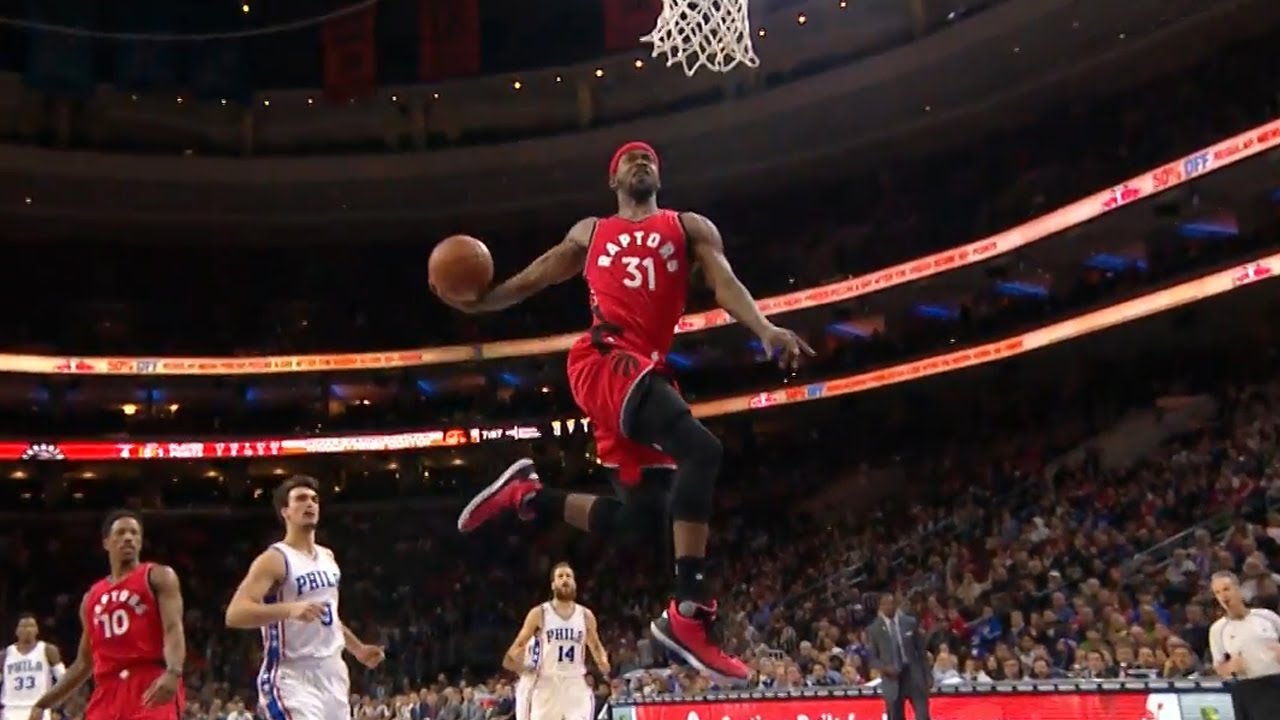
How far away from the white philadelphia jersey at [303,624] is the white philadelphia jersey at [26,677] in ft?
23.6

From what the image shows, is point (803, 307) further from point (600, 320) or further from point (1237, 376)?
point (600, 320)

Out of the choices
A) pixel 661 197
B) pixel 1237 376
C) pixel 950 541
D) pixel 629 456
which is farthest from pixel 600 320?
pixel 661 197

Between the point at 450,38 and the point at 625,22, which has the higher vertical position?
the point at 450,38

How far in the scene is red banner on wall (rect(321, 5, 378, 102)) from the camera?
1118 inches

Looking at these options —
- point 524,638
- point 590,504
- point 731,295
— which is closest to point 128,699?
point 590,504

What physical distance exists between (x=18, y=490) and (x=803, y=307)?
19414 mm

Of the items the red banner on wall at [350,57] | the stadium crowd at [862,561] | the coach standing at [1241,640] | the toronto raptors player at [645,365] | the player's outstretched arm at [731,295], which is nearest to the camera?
the player's outstretched arm at [731,295]

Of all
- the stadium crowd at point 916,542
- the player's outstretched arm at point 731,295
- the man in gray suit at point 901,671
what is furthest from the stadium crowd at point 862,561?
the player's outstretched arm at point 731,295

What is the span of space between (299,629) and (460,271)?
A: 2044 mm

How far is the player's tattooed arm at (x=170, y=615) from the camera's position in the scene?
636 centimetres

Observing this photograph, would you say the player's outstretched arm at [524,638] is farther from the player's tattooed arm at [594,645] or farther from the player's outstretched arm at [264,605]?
the player's outstretched arm at [264,605]

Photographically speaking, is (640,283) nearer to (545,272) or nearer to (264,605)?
(545,272)

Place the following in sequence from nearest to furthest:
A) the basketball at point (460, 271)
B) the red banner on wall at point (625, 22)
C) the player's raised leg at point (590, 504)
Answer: the player's raised leg at point (590, 504)
the basketball at point (460, 271)
the red banner on wall at point (625, 22)

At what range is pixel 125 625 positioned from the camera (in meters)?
6.57
